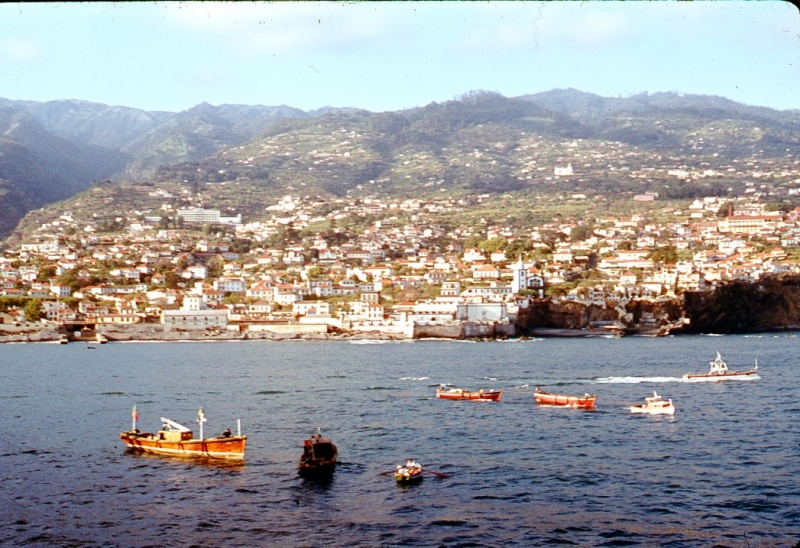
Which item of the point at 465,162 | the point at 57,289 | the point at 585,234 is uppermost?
the point at 465,162

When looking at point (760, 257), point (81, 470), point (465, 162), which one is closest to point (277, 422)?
point (81, 470)

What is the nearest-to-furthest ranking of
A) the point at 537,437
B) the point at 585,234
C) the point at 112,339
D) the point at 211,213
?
the point at 537,437 → the point at 112,339 → the point at 585,234 → the point at 211,213

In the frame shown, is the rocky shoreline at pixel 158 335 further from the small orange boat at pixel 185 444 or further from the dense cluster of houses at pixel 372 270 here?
the small orange boat at pixel 185 444

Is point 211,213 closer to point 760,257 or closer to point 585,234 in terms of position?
point 585,234

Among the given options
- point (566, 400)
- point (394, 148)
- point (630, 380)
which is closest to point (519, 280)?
point (630, 380)

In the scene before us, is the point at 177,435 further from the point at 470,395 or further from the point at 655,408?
the point at 655,408

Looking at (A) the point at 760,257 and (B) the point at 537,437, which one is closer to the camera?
(B) the point at 537,437

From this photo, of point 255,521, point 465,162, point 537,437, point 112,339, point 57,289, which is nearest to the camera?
point 255,521

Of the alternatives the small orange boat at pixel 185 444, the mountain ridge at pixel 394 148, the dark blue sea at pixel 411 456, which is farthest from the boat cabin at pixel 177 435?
the mountain ridge at pixel 394 148
